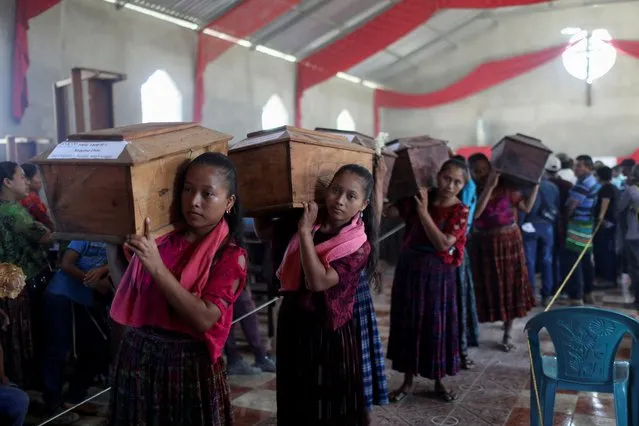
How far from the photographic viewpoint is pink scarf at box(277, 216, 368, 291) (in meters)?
2.26

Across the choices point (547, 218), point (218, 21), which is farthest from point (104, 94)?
point (547, 218)

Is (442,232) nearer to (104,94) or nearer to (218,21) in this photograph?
(104,94)

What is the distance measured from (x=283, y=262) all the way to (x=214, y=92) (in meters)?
7.66

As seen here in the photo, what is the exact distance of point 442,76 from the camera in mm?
15742

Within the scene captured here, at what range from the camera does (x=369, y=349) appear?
2576 mm

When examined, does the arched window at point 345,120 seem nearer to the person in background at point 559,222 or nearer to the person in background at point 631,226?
the person in background at point 559,222

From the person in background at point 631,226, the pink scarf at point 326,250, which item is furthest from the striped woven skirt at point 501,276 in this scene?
the pink scarf at point 326,250

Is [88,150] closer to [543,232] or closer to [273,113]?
[543,232]

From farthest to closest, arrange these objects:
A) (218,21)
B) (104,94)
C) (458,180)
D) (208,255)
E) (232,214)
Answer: (218,21)
(104,94)
(458,180)
(232,214)
(208,255)

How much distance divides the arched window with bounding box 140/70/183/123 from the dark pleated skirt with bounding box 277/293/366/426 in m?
6.32

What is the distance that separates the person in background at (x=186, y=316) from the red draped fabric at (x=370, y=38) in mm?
7741

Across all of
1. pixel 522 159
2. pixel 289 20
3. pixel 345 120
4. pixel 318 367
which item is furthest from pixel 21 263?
pixel 345 120

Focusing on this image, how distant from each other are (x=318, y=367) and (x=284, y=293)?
Result: 322 millimetres

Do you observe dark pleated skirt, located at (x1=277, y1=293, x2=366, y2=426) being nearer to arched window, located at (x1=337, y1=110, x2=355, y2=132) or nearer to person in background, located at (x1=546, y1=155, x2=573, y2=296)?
person in background, located at (x1=546, y1=155, x2=573, y2=296)
